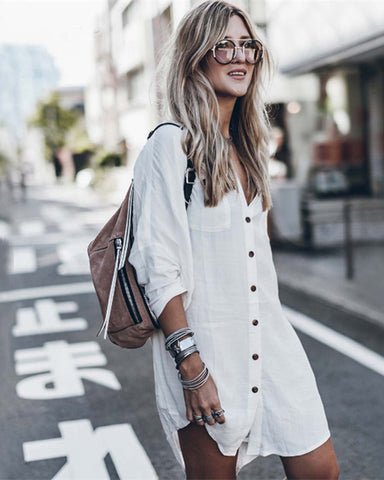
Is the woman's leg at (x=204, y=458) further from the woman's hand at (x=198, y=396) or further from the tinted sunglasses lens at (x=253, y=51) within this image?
the tinted sunglasses lens at (x=253, y=51)

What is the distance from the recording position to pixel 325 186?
50.8 ft

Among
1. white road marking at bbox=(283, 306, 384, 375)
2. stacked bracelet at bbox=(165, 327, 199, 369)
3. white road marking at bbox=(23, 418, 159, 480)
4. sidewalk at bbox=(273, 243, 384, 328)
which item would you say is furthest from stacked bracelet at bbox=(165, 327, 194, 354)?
sidewalk at bbox=(273, 243, 384, 328)

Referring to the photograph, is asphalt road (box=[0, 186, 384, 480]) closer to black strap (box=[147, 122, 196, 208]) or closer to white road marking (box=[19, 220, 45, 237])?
black strap (box=[147, 122, 196, 208])

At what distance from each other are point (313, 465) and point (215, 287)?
59 centimetres

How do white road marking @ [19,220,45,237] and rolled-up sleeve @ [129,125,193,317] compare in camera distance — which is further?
white road marking @ [19,220,45,237]

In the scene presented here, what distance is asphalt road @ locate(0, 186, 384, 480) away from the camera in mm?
3729

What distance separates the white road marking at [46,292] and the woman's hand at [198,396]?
22.1ft

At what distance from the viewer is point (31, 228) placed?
1744cm

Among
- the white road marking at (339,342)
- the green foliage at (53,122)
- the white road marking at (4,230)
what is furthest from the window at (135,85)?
the white road marking at (339,342)

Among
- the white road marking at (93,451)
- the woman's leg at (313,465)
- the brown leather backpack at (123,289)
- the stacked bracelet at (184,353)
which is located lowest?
the white road marking at (93,451)

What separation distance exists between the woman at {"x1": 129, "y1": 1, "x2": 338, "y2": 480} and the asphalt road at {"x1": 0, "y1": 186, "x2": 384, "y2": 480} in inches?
64.3

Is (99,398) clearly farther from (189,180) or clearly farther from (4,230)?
(4,230)

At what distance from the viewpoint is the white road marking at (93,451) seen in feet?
11.9

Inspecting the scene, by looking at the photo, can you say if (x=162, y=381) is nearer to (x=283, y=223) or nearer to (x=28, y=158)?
(x=283, y=223)
